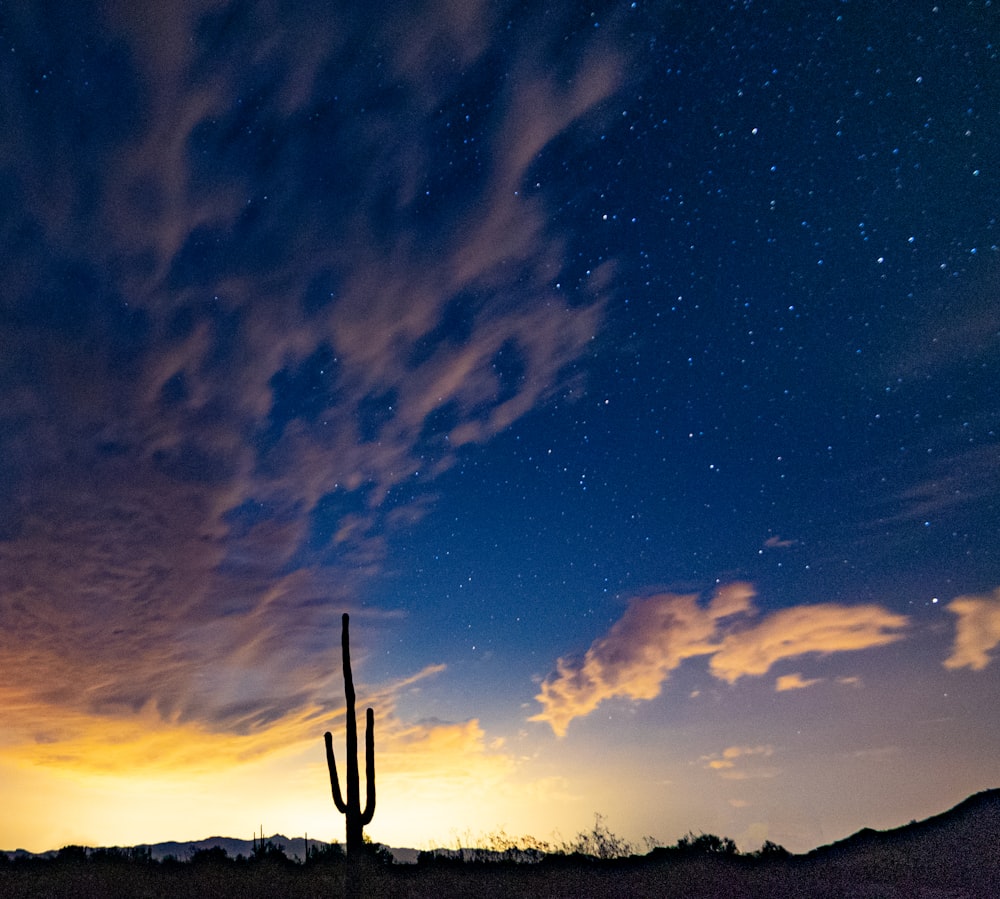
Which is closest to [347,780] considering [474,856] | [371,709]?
[371,709]

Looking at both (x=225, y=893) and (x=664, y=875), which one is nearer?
(x=225, y=893)

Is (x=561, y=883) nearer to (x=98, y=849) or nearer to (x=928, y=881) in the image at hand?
(x=928, y=881)

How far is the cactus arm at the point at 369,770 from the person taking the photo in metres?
15.3

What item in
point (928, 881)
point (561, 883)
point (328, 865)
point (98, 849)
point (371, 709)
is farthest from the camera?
point (98, 849)

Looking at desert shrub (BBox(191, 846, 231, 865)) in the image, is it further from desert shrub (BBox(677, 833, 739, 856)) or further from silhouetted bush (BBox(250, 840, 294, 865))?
desert shrub (BBox(677, 833, 739, 856))

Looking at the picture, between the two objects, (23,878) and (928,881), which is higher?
(23,878)

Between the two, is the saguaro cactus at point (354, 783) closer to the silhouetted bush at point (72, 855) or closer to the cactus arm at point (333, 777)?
the cactus arm at point (333, 777)

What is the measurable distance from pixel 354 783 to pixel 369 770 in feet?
1.47

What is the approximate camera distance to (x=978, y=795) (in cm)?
1978

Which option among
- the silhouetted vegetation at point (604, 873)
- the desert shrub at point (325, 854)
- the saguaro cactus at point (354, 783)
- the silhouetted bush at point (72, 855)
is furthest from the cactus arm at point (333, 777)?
the silhouetted bush at point (72, 855)

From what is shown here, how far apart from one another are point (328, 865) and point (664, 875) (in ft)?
30.6

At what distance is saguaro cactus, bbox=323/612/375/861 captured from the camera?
15180mm

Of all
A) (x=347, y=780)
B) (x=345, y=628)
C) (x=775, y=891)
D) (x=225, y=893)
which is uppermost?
(x=345, y=628)

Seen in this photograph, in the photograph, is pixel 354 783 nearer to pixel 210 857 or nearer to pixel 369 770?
pixel 369 770
